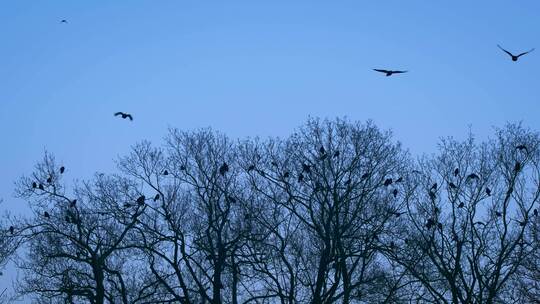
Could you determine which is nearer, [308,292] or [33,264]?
[33,264]

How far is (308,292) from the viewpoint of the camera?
26.8 metres

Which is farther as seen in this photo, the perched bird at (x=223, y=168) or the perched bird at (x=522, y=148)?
the perched bird at (x=223, y=168)

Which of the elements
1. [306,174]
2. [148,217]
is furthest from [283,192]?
[148,217]

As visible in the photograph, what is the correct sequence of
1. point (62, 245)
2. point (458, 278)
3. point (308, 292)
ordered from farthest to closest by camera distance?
point (308, 292), point (458, 278), point (62, 245)

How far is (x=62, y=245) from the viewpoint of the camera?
23516 mm

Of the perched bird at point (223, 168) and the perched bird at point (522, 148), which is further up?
the perched bird at point (223, 168)

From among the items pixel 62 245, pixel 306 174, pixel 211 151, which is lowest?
pixel 62 245

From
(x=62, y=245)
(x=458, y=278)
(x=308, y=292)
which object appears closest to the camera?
(x=62, y=245)

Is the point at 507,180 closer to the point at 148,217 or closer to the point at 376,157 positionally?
the point at 376,157

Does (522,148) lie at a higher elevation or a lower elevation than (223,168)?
lower

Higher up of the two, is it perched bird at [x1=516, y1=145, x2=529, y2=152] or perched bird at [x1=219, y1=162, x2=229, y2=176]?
perched bird at [x1=219, y1=162, x2=229, y2=176]

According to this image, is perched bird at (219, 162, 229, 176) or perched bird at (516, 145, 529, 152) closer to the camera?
perched bird at (516, 145, 529, 152)

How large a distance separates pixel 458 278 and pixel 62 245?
14.6 metres

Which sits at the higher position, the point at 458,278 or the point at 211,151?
the point at 211,151
